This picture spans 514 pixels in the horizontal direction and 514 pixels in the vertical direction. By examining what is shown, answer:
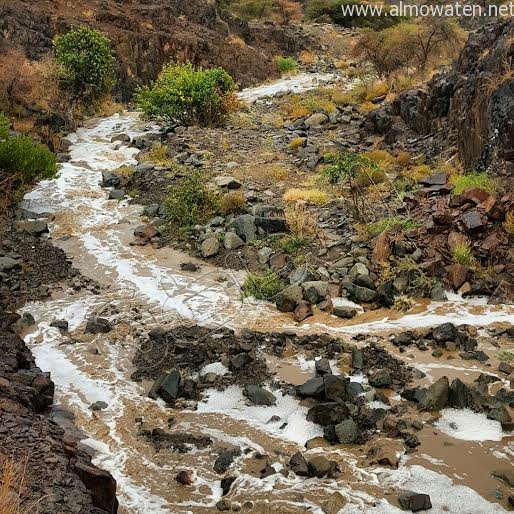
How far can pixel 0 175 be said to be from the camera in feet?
37.4

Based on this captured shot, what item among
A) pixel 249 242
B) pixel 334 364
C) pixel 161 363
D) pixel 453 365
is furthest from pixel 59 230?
pixel 453 365

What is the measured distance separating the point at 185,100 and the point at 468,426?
14.1 meters

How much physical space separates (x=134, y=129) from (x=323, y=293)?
39.4ft

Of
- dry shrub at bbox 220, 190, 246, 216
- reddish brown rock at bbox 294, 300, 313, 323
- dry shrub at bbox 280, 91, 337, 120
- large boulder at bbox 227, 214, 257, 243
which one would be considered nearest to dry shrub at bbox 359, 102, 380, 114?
dry shrub at bbox 280, 91, 337, 120

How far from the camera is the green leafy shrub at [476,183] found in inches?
387

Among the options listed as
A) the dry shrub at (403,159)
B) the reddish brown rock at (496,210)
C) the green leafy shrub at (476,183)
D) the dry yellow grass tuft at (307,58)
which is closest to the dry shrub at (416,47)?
the dry shrub at (403,159)

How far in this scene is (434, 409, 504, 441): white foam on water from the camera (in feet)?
17.3

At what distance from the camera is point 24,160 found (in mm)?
11406

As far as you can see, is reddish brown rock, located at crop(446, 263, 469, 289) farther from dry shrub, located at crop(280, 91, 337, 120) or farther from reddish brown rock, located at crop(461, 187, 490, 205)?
dry shrub, located at crop(280, 91, 337, 120)

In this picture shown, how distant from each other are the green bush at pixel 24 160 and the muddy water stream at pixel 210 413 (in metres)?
1.69

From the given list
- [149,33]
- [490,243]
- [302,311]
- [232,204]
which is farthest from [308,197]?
[149,33]

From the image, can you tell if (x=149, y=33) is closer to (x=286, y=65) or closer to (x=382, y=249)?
(x=286, y=65)

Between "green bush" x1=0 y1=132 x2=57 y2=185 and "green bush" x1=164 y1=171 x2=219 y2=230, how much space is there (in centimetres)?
263

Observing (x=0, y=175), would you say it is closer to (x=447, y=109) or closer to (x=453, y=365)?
(x=453, y=365)
